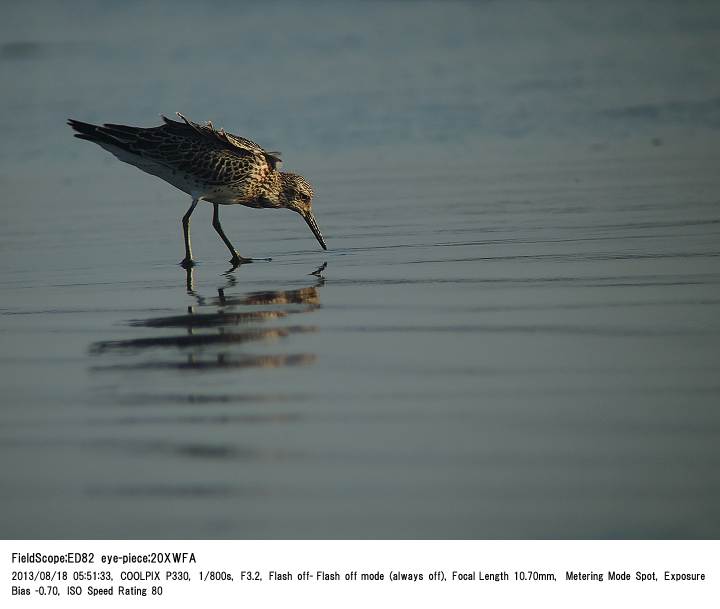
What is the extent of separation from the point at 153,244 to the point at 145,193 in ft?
10.5

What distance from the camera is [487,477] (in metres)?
5.11

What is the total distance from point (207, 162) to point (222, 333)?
3753 millimetres

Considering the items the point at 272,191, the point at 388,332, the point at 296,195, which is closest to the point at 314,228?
the point at 296,195

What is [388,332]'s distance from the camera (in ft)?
24.2

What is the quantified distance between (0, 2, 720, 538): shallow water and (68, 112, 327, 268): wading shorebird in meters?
0.41

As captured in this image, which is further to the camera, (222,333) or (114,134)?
(114,134)

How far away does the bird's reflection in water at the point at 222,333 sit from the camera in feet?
22.5

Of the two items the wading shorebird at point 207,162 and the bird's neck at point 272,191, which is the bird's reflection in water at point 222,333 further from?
the bird's neck at point 272,191

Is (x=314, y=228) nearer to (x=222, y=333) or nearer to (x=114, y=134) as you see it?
(x=114, y=134)

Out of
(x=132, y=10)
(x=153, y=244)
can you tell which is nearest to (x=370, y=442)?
(x=153, y=244)

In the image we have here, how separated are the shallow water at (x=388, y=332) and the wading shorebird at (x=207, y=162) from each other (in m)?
0.41

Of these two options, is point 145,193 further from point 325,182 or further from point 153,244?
point 153,244

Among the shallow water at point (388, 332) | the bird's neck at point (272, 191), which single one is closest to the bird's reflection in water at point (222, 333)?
the shallow water at point (388, 332)

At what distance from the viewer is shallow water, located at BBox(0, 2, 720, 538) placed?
501 cm
